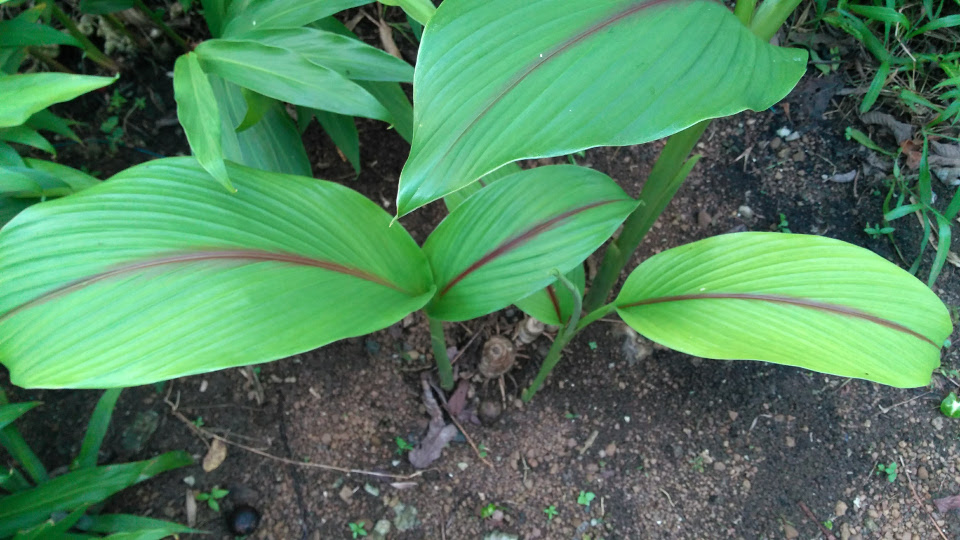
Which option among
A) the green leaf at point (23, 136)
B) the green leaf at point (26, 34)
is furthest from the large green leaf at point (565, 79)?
the green leaf at point (26, 34)

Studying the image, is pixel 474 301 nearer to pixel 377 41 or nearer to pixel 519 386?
pixel 519 386

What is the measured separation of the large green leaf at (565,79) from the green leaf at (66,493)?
0.88 m

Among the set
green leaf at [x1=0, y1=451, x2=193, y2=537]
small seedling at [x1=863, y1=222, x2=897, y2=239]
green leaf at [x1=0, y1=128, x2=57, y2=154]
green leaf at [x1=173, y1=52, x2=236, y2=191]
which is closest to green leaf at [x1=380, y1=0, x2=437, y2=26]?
green leaf at [x1=173, y1=52, x2=236, y2=191]

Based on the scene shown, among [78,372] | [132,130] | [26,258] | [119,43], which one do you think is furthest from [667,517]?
[119,43]

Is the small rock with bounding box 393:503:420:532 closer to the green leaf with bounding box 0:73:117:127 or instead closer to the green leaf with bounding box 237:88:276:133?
the green leaf with bounding box 237:88:276:133

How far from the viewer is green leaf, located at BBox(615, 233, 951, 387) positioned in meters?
0.71

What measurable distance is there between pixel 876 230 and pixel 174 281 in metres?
1.34

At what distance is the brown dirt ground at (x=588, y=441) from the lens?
1.12 m

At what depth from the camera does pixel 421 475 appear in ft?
3.88

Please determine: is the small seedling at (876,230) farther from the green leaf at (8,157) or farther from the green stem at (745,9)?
the green leaf at (8,157)

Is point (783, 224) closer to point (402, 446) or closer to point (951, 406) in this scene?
point (951, 406)

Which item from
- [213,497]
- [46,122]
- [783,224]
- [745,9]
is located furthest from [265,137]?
[783,224]

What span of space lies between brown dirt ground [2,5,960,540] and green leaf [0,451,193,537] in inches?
5.2

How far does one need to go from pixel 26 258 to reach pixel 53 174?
336 mm
